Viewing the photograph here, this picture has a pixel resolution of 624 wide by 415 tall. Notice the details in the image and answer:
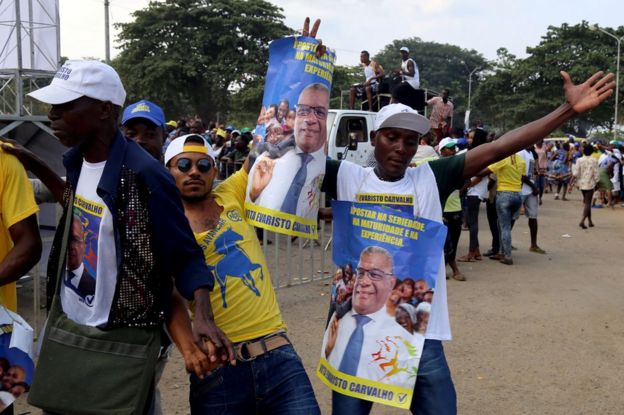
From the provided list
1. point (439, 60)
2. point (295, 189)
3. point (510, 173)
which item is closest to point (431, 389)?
point (295, 189)

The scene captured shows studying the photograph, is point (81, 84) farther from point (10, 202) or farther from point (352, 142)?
point (352, 142)

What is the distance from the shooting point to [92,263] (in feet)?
7.05

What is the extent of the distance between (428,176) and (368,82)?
43.2 feet

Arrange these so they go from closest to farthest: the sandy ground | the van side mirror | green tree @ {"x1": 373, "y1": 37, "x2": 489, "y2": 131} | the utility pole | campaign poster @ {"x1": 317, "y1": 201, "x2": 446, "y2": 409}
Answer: campaign poster @ {"x1": 317, "y1": 201, "x2": 446, "y2": 409}
the sandy ground
the van side mirror
the utility pole
green tree @ {"x1": 373, "y1": 37, "x2": 489, "y2": 131}

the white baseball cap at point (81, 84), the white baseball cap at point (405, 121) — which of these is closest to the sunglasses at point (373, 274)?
the white baseball cap at point (405, 121)

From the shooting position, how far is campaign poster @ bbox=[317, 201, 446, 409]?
2658mm

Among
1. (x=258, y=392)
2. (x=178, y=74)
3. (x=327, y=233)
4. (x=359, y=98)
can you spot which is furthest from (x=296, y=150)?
(x=178, y=74)

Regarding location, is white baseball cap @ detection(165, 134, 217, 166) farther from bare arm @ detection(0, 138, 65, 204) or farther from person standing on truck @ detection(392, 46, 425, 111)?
person standing on truck @ detection(392, 46, 425, 111)

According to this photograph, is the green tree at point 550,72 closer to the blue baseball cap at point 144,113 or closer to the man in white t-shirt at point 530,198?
the man in white t-shirt at point 530,198

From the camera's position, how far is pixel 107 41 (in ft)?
87.7

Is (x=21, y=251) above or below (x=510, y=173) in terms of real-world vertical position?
below

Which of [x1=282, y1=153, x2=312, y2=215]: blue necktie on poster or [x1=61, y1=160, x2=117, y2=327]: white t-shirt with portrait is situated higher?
[x1=282, y1=153, x2=312, y2=215]: blue necktie on poster

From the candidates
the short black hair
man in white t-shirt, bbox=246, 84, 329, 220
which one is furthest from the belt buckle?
the short black hair

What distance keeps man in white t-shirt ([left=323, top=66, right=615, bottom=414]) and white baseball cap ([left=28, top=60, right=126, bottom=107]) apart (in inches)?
42.2
